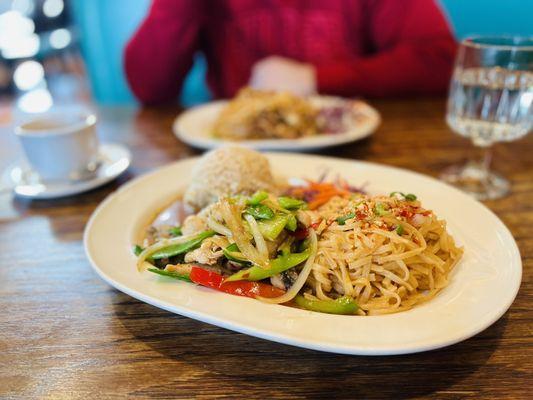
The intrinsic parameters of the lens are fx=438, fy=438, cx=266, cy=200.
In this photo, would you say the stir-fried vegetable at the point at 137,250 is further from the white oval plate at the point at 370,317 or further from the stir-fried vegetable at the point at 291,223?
the stir-fried vegetable at the point at 291,223

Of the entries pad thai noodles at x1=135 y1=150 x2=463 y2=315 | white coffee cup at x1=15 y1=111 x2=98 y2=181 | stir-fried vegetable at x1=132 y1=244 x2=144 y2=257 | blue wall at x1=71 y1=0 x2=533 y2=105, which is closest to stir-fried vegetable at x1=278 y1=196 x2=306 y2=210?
pad thai noodles at x1=135 y1=150 x2=463 y2=315

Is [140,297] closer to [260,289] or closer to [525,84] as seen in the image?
[260,289]

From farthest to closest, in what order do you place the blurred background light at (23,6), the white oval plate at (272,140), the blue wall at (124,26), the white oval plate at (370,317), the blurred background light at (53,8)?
1. the blurred background light at (53,8)
2. the blurred background light at (23,6)
3. the blue wall at (124,26)
4. the white oval plate at (272,140)
5. the white oval plate at (370,317)

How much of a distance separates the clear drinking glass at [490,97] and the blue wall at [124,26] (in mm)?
2159

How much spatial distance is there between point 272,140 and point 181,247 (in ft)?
3.06

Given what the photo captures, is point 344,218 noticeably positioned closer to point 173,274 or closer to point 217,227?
point 217,227

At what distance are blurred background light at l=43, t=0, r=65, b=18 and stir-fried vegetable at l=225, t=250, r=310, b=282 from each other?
294 inches

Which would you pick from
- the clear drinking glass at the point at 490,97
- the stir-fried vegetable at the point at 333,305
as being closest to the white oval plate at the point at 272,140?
the clear drinking glass at the point at 490,97

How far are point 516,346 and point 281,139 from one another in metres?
1.21

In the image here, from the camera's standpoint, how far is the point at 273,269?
0.89 metres

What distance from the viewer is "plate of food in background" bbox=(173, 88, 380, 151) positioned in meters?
1.73

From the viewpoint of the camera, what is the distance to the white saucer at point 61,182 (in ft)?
4.72

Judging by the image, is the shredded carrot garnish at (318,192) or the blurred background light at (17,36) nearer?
the shredded carrot garnish at (318,192)

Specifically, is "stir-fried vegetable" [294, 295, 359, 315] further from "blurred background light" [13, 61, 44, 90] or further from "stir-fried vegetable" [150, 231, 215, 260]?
"blurred background light" [13, 61, 44, 90]
